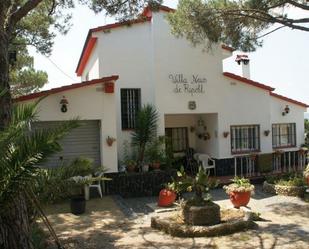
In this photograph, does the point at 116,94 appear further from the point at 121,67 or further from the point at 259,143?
the point at 259,143

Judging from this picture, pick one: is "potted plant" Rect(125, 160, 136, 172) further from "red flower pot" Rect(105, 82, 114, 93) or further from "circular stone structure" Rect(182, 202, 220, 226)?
"circular stone structure" Rect(182, 202, 220, 226)

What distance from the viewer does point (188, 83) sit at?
1658cm

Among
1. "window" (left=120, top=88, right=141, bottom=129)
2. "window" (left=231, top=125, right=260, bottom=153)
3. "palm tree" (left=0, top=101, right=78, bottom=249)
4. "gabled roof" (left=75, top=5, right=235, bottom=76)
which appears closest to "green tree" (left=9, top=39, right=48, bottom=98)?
"gabled roof" (left=75, top=5, right=235, bottom=76)

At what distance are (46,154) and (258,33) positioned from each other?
10352 mm

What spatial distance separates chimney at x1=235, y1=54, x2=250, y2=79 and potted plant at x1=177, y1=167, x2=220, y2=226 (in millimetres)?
11443

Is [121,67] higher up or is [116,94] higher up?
[121,67]

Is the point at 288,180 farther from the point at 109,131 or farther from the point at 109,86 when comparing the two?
the point at 109,86

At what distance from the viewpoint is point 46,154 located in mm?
5199

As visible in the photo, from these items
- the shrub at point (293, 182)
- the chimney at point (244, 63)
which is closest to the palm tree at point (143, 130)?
the shrub at point (293, 182)

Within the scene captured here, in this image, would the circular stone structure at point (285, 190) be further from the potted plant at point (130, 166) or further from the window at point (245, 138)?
the potted plant at point (130, 166)

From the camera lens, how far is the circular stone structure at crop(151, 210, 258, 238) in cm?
923

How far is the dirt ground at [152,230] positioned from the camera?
8.66 metres

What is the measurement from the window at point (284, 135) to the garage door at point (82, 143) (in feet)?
29.2

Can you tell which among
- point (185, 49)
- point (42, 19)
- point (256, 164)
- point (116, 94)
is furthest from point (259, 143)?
point (42, 19)
